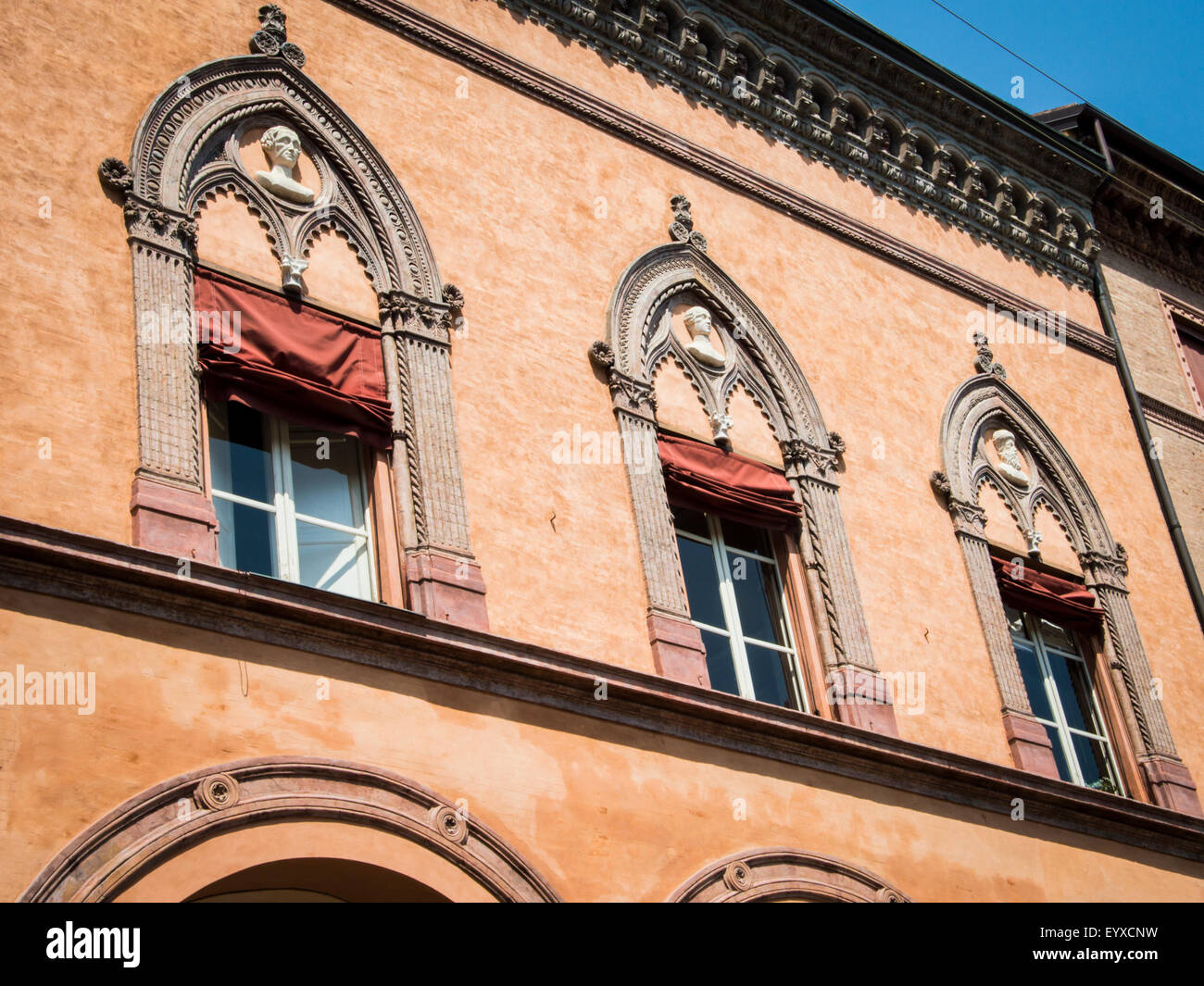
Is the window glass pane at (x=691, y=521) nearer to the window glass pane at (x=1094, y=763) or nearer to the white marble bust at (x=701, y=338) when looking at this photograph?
the white marble bust at (x=701, y=338)

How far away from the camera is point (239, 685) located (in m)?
8.55

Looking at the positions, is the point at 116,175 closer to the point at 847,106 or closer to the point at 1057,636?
the point at 847,106

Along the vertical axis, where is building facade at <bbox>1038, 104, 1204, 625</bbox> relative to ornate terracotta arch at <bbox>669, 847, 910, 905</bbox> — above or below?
above

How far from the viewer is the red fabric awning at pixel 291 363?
9.80m

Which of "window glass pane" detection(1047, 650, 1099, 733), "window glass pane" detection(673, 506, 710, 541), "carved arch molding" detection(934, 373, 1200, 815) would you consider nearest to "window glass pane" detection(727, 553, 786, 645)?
"window glass pane" detection(673, 506, 710, 541)

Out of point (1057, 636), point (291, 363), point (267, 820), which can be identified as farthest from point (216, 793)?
point (1057, 636)

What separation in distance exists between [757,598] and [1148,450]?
6163 mm

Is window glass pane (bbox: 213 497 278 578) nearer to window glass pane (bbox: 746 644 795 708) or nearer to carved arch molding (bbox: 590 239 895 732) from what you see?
carved arch molding (bbox: 590 239 895 732)

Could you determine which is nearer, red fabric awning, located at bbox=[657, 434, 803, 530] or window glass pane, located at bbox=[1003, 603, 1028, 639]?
red fabric awning, located at bbox=[657, 434, 803, 530]

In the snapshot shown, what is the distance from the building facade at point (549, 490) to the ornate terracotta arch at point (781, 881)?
3cm

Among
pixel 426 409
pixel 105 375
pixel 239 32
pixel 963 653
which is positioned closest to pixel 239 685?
pixel 105 375

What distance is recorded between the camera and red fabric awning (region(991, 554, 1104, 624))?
1403 centimetres

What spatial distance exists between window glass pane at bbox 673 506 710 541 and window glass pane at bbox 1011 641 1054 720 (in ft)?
10.8
